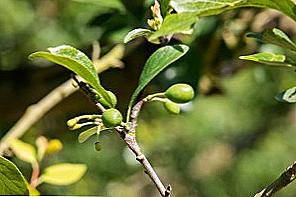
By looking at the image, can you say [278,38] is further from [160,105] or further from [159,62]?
[160,105]

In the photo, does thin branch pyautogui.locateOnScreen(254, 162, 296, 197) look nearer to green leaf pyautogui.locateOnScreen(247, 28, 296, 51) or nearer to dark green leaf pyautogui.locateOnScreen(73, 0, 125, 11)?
green leaf pyautogui.locateOnScreen(247, 28, 296, 51)

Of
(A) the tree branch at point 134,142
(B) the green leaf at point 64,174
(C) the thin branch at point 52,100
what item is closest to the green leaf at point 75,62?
(A) the tree branch at point 134,142

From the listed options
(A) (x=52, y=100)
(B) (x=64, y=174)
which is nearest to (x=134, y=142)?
(B) (x=64, y=174)

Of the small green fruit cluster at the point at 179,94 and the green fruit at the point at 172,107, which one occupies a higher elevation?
the small green fruit cluster at the point at 179,94

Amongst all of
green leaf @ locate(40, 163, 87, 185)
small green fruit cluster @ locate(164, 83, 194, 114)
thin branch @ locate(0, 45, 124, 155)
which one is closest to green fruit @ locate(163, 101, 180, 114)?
small green fruit cluster @ locate(164, 83, 194, 114)

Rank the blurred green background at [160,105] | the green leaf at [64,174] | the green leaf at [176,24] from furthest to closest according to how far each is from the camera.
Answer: the blurred green background at [160,105]
the green leaf at [64,174]
the green leaf at [176,24]

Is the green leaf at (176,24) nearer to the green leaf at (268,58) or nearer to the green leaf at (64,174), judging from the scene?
the green leaf at (268,58)
